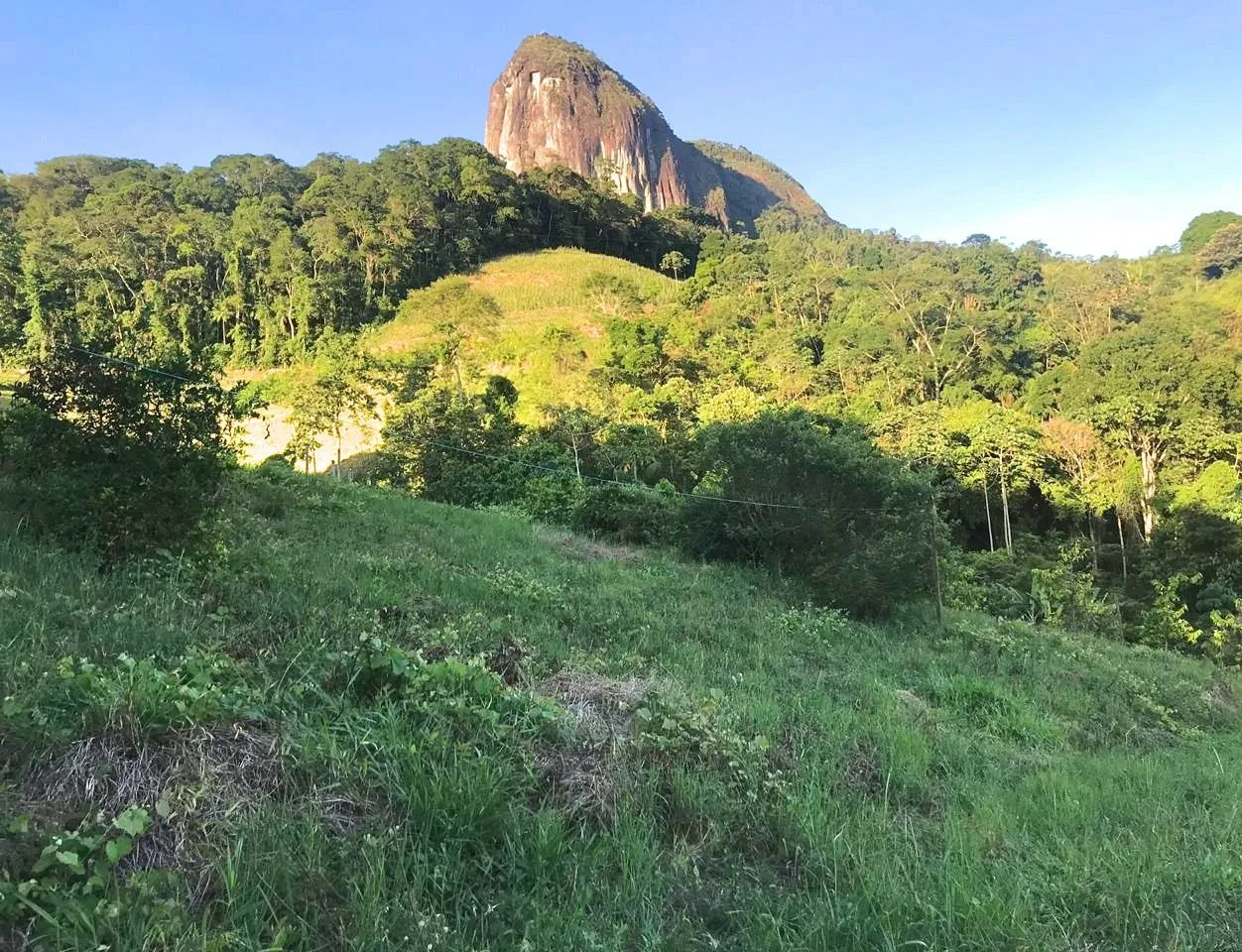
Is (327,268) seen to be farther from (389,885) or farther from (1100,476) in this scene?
(389,885)

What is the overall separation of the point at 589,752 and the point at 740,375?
33.1 metres

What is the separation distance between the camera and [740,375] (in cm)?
3478

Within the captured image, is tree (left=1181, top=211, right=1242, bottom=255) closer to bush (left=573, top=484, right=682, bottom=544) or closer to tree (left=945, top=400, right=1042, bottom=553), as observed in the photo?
tree (left=945, top=400, right=1042, bottom=553)

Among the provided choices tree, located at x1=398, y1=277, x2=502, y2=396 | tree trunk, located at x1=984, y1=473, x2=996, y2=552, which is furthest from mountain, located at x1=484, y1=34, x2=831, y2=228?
tree trunk, located at x1=984, y1=473, x2=996, y2=552

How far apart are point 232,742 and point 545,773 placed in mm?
1206

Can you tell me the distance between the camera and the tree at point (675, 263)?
56625 mm

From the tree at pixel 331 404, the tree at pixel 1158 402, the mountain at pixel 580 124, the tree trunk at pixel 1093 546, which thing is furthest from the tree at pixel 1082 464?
the mountain at pixel 580 124

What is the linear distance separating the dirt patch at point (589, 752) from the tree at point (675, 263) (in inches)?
2195

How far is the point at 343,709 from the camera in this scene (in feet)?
9.45

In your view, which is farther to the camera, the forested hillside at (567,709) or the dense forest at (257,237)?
the dense forest at (257,237)

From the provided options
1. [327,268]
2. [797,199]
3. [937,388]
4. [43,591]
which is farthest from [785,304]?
[797,199]

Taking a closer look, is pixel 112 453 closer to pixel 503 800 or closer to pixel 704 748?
pixel 503 800

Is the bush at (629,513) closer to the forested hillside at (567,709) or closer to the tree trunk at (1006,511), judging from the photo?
the forested hillside at (567,709)

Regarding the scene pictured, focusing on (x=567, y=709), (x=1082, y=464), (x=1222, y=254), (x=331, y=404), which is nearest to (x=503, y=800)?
(x=567, y=709)
